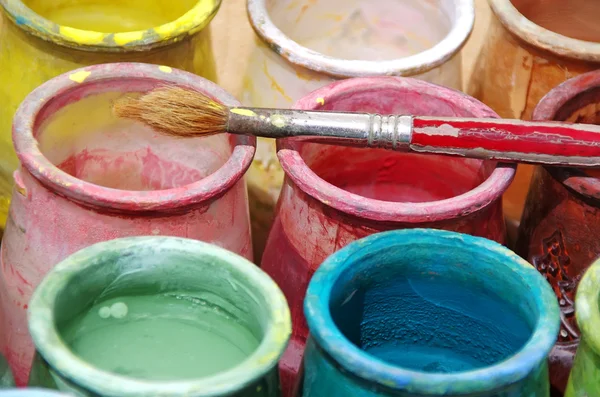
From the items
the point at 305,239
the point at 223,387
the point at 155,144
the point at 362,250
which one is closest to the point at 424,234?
the point at 362,250

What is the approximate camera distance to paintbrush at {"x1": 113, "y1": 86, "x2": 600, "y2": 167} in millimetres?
1149

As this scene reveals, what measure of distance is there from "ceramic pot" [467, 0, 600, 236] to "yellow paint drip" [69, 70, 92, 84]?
614 mm

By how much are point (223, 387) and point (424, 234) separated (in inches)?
12.0

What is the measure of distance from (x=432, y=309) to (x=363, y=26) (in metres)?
0.77

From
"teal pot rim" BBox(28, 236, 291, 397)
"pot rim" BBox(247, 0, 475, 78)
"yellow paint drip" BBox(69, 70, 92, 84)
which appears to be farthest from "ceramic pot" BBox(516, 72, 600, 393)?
"yellow paint drip" BBox(69, 70, 92, 84)

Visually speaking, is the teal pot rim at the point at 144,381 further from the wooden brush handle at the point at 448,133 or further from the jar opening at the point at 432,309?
the wooden brush handle at the point at 448,133

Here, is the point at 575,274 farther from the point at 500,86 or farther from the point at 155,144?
the point at 155,144

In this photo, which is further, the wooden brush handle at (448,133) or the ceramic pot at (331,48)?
the ceramic pot at (331,48)

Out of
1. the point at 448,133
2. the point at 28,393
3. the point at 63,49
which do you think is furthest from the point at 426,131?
the point at 28,393

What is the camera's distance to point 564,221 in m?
Answer: 1.23

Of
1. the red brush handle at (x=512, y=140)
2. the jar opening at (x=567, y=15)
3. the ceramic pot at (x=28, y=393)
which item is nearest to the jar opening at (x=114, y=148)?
the red brush handle at (x=512, y=140)

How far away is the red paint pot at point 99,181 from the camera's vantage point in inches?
41.5

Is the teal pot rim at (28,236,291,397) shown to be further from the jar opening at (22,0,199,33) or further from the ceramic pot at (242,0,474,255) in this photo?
the jar opening at (22,0,199,33)

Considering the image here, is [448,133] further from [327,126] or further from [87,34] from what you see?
[87,34]
